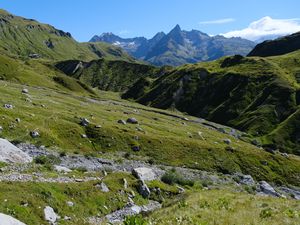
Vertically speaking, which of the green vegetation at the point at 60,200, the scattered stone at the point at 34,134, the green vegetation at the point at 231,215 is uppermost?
the green vegetation at the point at 231,215

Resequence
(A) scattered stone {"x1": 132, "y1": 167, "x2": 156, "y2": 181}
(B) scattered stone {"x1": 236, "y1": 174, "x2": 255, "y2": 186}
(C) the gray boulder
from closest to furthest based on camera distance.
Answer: (C) the gray boulder
(A) scattered stone {"x1": 132, "y1": 167, "x2": 156, "y2": 181}
(B) scattered stone {"x1": 236, "y1": 174, "x2": 255, "y2": 186}

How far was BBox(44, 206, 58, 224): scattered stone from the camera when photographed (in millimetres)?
30522

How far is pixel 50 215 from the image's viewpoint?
31156mm

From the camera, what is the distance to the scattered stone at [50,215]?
1202 inches

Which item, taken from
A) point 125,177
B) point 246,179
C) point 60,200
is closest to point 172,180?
point 125,177

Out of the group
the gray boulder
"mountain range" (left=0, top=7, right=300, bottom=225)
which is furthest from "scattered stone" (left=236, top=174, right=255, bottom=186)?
the gray boulder

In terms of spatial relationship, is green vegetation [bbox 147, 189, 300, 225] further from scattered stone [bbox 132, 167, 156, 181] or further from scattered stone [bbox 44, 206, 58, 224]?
scattered stone [bbox 132, 167, 156, 181]

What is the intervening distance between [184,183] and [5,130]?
31.4 metres

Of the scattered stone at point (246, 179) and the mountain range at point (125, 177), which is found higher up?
the mountain range at point (125, 177)

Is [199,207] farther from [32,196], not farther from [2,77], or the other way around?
[2,77]

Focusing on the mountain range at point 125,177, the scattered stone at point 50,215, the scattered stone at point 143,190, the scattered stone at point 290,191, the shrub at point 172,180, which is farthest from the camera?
the scattered stone at point 290,191

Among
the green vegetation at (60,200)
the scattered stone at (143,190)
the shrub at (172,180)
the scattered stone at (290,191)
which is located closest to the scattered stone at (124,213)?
the green vegetation at (60,200)

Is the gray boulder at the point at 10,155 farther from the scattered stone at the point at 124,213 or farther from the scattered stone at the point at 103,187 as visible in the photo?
the scattered stone at the point at 124,213

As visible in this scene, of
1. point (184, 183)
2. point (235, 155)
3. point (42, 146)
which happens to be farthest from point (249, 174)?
point (42, 146)
